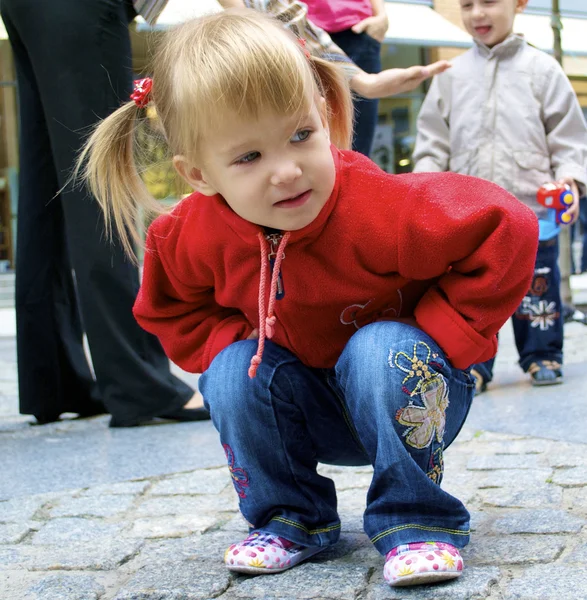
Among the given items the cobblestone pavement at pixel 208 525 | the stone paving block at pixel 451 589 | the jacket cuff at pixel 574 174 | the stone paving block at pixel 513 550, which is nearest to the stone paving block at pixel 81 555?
the cobblestone pavement at pixel 208 525

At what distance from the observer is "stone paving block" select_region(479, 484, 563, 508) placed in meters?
2.10

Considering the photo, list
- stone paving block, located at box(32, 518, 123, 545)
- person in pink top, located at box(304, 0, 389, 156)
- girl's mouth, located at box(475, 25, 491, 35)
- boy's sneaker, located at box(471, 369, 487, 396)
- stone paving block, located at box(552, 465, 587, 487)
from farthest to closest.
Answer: girl's mouth, located at box(475, 25, 491, 35), boy's sneaker, located at box(471, 369, 487, 396), person in pink top, located at box(304, 0, 389, 156), stone paving block, located at box(552, 465, 587, 487), stone paving block, located at box(32, 518, 123, 545)

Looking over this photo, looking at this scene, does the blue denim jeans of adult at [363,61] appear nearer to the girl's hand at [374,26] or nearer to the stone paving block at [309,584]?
the girl's hand at [374,26]

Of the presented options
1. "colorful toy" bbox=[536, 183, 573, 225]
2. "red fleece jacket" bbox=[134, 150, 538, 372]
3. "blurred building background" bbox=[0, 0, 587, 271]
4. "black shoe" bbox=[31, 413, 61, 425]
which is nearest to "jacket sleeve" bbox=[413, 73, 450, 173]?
"colorful toy" bbox=[536, 183, 573, 225]

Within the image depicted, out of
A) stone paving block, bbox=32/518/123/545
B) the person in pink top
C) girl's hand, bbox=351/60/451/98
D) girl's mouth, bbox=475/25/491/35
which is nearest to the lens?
stone paving block, bbox=32/518/123/545

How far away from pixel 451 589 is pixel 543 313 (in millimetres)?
2290

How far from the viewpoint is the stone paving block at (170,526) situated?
209 centimetres

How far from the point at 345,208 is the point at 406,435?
0.42 meters

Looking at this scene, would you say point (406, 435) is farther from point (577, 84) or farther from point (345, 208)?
point (577, 84)

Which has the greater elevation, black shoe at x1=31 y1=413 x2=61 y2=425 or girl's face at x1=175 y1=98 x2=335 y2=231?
girl's face at x1=175 y1=98 x2=335 y2=231

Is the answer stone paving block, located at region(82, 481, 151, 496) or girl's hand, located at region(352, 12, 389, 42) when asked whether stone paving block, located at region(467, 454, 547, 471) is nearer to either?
stone paving block, located at region(82, 481, 151, 496)

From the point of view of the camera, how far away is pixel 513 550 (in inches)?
70.6

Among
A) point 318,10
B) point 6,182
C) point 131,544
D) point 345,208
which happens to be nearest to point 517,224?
point 345,208

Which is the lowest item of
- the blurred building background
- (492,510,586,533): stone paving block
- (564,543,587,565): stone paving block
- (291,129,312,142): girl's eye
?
the blurred building background
